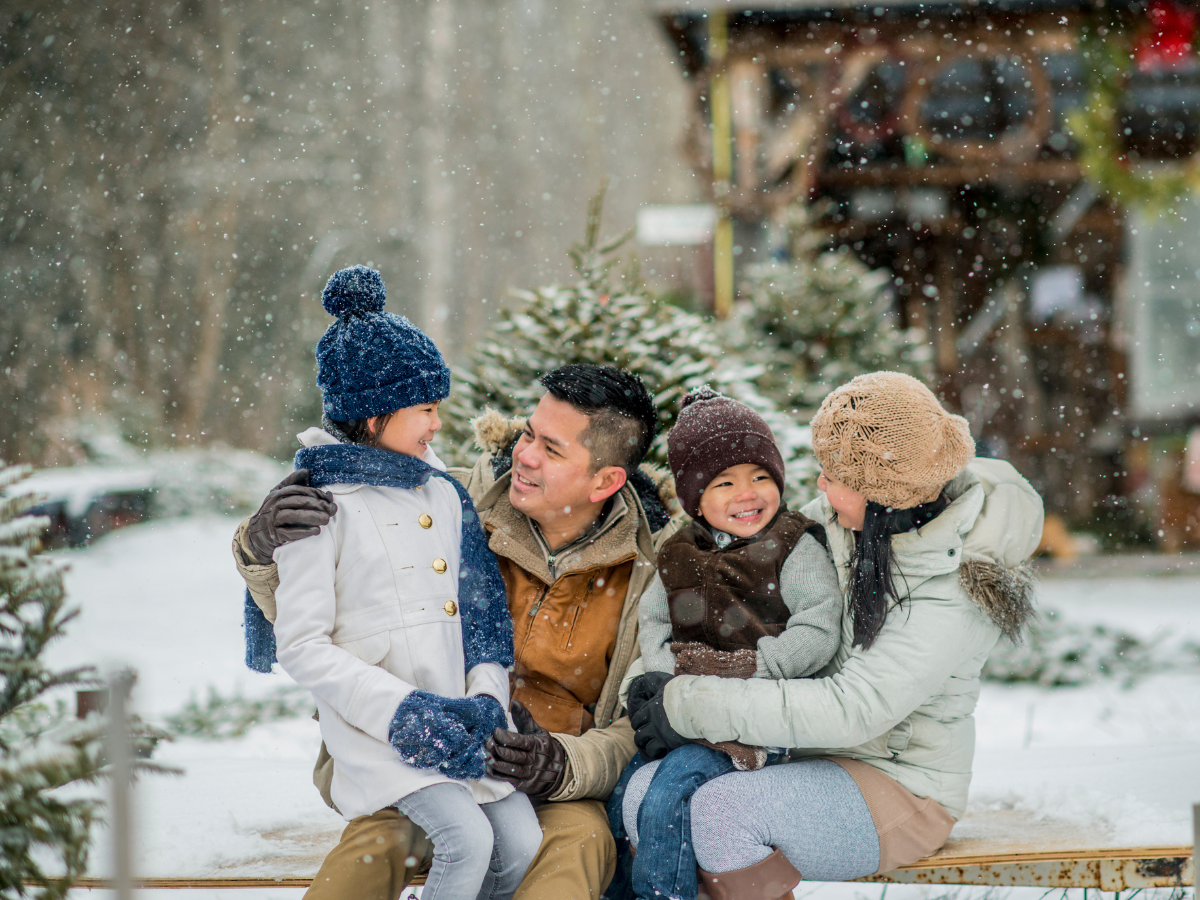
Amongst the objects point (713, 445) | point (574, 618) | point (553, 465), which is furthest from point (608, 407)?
point (574, 618)

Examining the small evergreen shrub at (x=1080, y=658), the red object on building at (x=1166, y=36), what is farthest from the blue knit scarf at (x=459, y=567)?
the red object on building at (x=1166, y=36)

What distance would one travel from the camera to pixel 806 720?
2.28 meters

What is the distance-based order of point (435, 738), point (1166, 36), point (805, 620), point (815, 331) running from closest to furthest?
point (435, 738) → point (805, 620) → point (815, 331) → point (1166, 36)

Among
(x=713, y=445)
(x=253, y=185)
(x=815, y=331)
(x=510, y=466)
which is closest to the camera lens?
(x=713, y=445)

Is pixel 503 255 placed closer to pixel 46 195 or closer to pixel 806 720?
pixel 46 195

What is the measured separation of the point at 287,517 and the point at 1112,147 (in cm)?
1049

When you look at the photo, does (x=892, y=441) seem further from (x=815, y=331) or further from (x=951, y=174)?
(x=951, y=174)

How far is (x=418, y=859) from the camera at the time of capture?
→ 2338 mm

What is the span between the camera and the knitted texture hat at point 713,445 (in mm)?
2494

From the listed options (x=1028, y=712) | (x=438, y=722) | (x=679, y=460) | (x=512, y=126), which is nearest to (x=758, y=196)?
(x=1028, y=712)

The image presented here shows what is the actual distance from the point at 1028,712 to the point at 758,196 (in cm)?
600

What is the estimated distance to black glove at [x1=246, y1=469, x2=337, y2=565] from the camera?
7.35ft

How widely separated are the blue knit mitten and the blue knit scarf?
0.26 metres

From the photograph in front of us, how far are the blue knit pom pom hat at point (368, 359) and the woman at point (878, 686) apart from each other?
978mm
